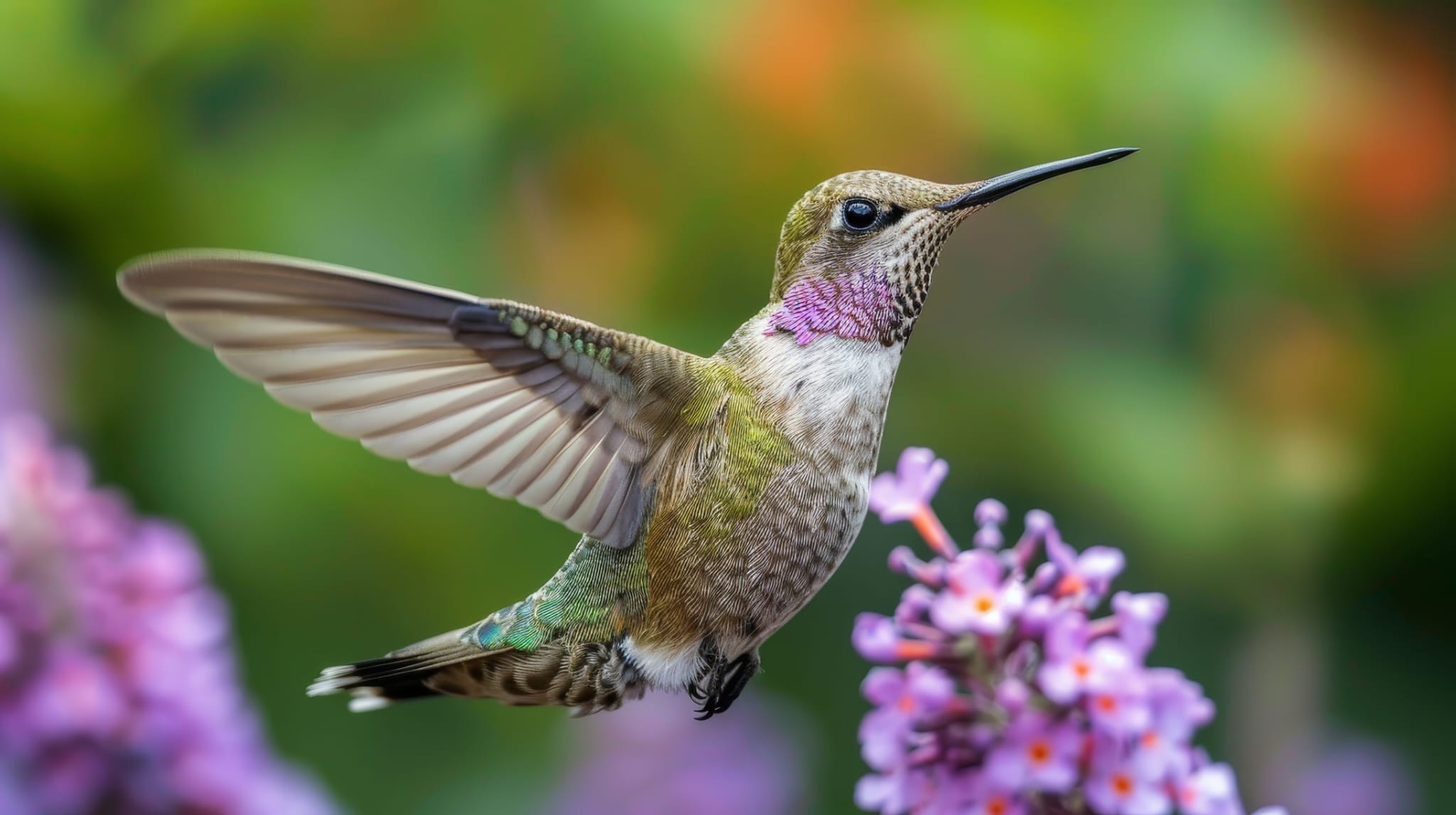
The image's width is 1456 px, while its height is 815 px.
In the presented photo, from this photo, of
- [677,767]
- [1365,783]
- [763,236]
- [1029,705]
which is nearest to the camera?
[1029,705]

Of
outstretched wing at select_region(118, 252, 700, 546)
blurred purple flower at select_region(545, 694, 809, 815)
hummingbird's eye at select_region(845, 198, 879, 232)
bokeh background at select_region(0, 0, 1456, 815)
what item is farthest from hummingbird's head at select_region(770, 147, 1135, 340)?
blurred purple flower at select_region(545, 694, 809, 815)

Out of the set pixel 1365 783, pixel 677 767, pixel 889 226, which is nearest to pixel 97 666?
pixel 677 767

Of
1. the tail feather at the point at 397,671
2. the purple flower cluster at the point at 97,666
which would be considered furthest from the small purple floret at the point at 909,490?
the purple flower cluster at the point at 97,666

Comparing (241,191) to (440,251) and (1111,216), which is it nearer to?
(440,251)

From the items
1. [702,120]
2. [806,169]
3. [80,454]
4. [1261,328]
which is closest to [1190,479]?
[1261,328]

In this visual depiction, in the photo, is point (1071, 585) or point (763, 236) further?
point (763, 236)

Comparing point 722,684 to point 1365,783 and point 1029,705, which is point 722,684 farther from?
point 1365,783
